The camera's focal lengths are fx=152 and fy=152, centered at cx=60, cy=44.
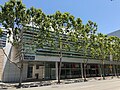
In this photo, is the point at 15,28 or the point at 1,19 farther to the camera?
the point at 15,28

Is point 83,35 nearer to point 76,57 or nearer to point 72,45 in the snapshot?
point 72,45

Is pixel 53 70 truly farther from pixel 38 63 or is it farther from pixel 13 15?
pixel 13 15

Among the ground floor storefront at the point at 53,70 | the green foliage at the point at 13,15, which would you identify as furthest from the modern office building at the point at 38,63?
the green foliage at the point at 13,15

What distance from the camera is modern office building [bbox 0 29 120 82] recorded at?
85.5 ft

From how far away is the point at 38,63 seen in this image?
108ft

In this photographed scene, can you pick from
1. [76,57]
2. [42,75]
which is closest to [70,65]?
[76,57]

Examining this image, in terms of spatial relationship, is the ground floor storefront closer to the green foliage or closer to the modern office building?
the modern office building

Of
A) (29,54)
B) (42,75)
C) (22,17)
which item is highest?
(22,17)

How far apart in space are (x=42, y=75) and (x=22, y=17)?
17.1m

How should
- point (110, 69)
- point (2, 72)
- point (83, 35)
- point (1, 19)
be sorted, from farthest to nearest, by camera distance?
1. point (110, 69)
2. point (2, 72)
3. point (83, 35)
4. point (1, 19)

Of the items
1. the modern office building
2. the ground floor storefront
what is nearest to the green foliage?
the modern office building

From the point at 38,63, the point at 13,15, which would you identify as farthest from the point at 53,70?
the point at 13,15

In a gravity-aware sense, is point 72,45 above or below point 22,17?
below

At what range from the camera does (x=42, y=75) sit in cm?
3341
